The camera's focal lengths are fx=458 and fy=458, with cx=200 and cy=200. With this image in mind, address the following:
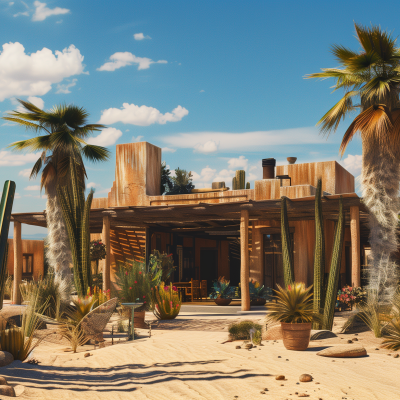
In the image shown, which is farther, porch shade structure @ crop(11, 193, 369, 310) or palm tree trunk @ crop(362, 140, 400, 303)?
porch shade structure @ crop(11, 193, 369, 310)

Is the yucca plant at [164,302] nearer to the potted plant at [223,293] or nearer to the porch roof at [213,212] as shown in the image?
the porch roof at [213,212]

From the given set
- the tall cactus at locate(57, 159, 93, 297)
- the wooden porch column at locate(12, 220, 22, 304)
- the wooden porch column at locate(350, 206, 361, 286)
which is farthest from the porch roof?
the tall cactus at locate(57, 159, 93, 297)

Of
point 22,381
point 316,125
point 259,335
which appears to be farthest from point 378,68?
point 22,381

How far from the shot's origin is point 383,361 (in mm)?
6660

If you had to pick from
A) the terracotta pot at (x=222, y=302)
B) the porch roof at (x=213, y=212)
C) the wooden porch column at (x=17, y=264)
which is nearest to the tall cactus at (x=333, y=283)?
the porch roof at (x=213, y=212)

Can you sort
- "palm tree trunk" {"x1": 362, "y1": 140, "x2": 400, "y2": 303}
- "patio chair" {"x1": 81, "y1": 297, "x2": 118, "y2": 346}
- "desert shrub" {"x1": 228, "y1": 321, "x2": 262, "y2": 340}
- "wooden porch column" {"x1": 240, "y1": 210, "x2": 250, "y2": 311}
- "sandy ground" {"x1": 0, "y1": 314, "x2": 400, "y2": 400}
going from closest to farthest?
1. "sandy ground" {"x1": 0, "y1": 314, "x2": 400, "y2": 400}
2. "patio chair" {"x1": 81, "y1": 297, "x2": 118, "y2": 346}
3. "desert shrub" {"x1": 228, "y1": 321, "x2": 262, "y2": 340}
4. "palm tree trunk" {"x1": 362, "y1": 140, "x2": 400, "y2": 303}
5. "wooden porch column" {"x1": 240, "y1": 210, "x2": 250, "y2": 311}

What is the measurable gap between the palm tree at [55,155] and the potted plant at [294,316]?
840 cm

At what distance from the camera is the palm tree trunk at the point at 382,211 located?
10484 millimetres

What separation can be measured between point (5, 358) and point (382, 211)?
8.39m

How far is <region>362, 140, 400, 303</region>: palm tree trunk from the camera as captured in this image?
34.4 ft

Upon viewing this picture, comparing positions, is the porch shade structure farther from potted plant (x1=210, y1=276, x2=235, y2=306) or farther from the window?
the window

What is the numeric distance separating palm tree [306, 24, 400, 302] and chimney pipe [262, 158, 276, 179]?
18.3ft

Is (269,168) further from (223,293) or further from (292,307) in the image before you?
(292,307)

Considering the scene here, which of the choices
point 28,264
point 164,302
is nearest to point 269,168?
point 164,302
